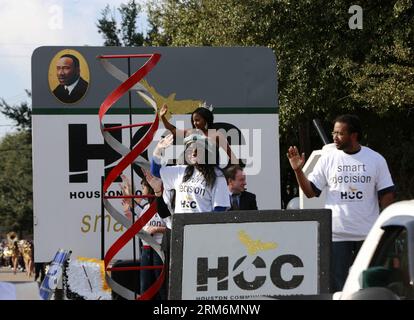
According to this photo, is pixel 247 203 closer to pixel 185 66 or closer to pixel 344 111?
pixel 185 66

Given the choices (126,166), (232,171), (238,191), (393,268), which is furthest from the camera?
(238,191)

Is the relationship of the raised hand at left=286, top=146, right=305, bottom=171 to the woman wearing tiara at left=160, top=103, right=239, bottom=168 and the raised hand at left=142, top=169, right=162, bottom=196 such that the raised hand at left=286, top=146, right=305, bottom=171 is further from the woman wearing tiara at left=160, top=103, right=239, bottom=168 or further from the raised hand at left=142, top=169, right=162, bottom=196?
the raised hand at left=142, top=169, right=162, bottom=196

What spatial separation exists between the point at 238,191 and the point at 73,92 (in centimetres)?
196

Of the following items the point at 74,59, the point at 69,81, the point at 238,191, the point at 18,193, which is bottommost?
the point at 18,193

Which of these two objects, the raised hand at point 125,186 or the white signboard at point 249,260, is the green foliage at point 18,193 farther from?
the white signboard at point 249,260

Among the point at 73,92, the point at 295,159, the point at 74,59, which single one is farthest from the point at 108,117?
the point at 295,159

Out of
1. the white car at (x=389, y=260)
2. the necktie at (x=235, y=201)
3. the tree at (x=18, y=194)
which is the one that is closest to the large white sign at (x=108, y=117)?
the necktie at (x=235, y=201)

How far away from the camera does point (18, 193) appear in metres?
94.6

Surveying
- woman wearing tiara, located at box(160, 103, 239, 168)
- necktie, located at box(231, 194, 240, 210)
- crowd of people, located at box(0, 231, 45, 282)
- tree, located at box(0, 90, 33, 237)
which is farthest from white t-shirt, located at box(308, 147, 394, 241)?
tree, located at box(0, 90, 33, 237)

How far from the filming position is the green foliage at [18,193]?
301 feet

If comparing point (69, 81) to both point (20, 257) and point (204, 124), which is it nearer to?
point (204, 124)

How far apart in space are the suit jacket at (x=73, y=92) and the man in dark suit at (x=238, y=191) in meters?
1.76

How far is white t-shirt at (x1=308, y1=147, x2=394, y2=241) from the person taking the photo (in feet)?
27.0
